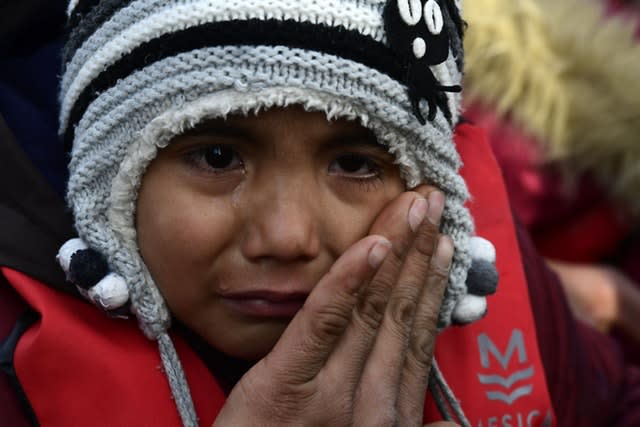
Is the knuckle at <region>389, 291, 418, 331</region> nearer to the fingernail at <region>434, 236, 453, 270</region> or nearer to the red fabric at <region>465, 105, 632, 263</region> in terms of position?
the fingernail at <region>434, 236, 453, 270</region>

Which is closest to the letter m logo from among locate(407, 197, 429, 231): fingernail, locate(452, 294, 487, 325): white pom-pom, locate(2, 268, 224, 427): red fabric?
locate(452, 294, 487, 325): white pom-pom

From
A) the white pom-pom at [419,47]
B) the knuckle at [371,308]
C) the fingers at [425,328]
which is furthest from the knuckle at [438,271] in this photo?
the white pom-pom at [419,47]

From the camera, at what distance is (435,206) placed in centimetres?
145

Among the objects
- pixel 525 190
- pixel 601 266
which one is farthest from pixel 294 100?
pixel 601 266

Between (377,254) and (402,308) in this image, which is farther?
(402,308)

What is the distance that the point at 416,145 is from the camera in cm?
144

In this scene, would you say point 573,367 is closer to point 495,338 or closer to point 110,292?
point 495,338

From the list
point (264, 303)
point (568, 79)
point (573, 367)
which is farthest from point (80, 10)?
point (568, 79)

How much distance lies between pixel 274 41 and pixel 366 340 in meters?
0.47

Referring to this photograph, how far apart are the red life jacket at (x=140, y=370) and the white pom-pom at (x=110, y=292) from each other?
8 cm

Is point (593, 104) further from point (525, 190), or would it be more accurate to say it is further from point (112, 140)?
point (112, 140)

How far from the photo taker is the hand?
1.34 metres

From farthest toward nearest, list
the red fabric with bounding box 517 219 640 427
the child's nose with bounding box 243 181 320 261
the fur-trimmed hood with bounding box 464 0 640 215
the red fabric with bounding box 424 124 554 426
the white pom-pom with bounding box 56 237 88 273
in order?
the fur-trimmed hood with bounding box 464 0 640 215 → the red fabric with bounding box 517 219 640 427 → the red fabric with bounding box 424 124 554 426 → the white pom-pom with bounding box 56 237 88 273 → the child's nose with bounding box 243 181 320 261

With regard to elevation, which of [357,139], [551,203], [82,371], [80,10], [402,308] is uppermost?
[551,203]
